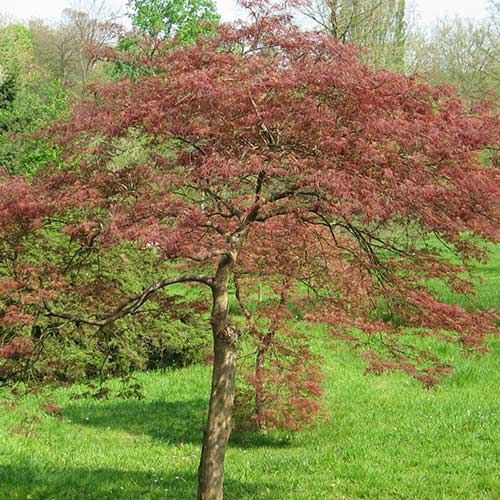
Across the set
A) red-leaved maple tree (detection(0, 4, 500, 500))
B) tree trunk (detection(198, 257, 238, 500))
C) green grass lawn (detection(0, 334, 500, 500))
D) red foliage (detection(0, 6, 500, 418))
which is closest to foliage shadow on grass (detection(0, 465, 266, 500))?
green grass lawn (detection(0, 334, 500, 500))

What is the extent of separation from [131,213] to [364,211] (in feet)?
5.52

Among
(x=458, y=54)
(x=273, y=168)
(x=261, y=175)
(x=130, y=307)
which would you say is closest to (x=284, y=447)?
(x=130, y=307)

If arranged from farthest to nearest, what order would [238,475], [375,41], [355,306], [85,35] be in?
[85,35] < [375,41] < [238,475] < [355,306]

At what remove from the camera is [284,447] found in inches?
363

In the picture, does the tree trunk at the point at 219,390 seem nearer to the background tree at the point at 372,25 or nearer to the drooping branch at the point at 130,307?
the drooping branch at the point at 130,307

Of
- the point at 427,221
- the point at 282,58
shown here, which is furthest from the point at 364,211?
the point at 282,58

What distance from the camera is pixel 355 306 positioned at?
249 inches

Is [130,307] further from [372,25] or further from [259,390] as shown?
[372,25]

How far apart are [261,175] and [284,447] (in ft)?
16.1

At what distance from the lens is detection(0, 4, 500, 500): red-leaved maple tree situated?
4902 mm

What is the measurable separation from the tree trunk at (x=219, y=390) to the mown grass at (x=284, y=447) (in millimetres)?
1074

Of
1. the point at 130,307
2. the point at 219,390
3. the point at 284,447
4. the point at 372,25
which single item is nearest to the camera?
the point at 130,307

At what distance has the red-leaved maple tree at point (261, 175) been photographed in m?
4.90

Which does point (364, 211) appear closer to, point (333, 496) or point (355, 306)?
A: point (355, 306)
